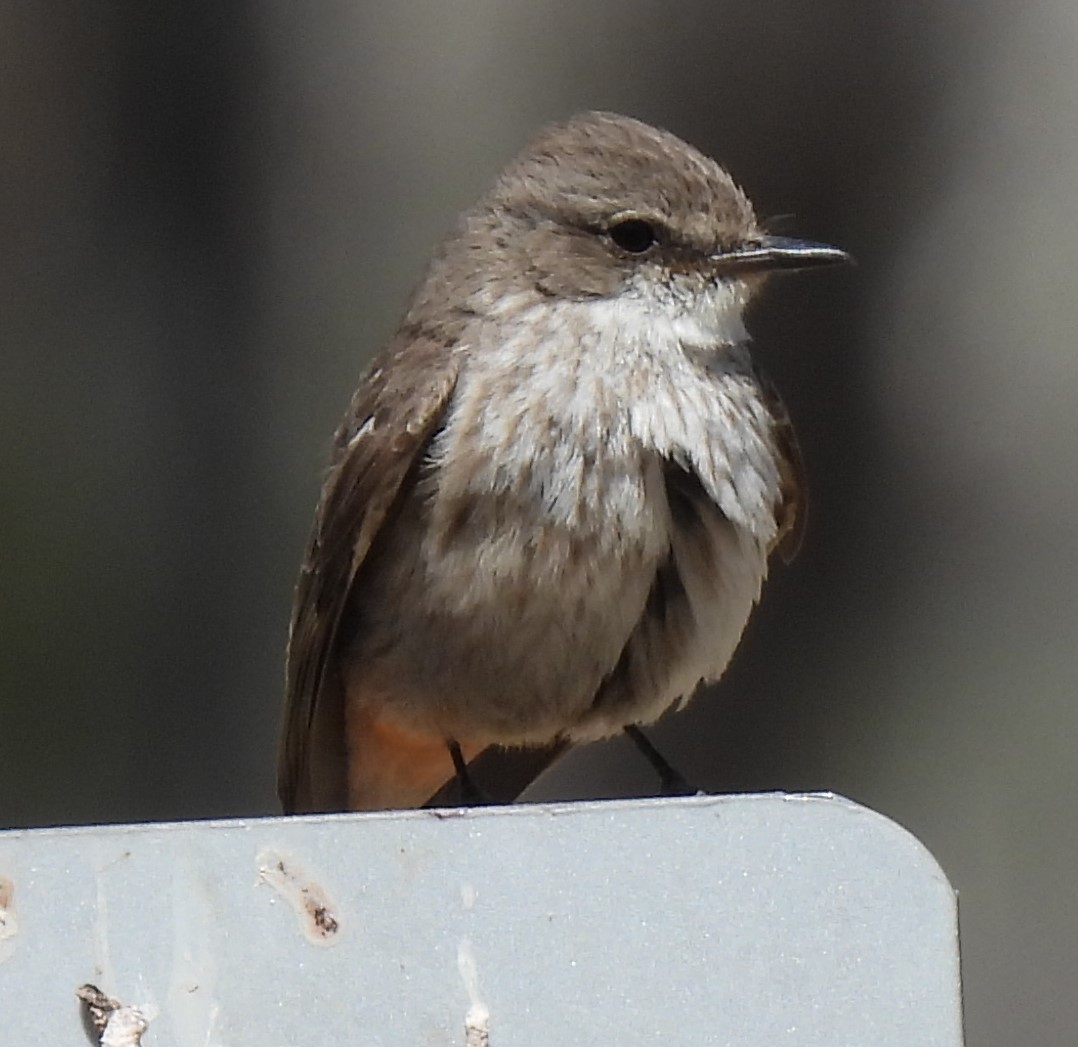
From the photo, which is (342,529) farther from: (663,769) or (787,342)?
(787,342)

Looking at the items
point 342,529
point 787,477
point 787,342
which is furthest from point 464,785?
point 787,342

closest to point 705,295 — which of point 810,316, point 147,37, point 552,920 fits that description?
point 552,920

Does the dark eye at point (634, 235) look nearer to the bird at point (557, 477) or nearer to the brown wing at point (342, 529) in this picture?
the bird at point (557, 477)

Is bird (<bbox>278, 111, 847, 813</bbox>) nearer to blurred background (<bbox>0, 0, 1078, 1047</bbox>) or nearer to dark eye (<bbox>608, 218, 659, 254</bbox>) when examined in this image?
dark eye (<bbox>608, 218, 659, 254</bbox>)

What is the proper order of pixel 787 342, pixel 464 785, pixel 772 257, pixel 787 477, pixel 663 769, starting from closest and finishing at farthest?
1. pixel 772 257
2. pixel 787 477
3. pixel 464 785
4. pixel 663 769
5. pixel 787 342

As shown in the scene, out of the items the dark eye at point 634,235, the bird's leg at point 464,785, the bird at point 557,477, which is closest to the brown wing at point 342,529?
the bird at point 557,477

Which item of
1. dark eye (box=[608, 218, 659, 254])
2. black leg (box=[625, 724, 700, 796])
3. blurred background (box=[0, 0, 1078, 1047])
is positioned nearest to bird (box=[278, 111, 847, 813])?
dark eye (box=[608, 218, 659, 254])
